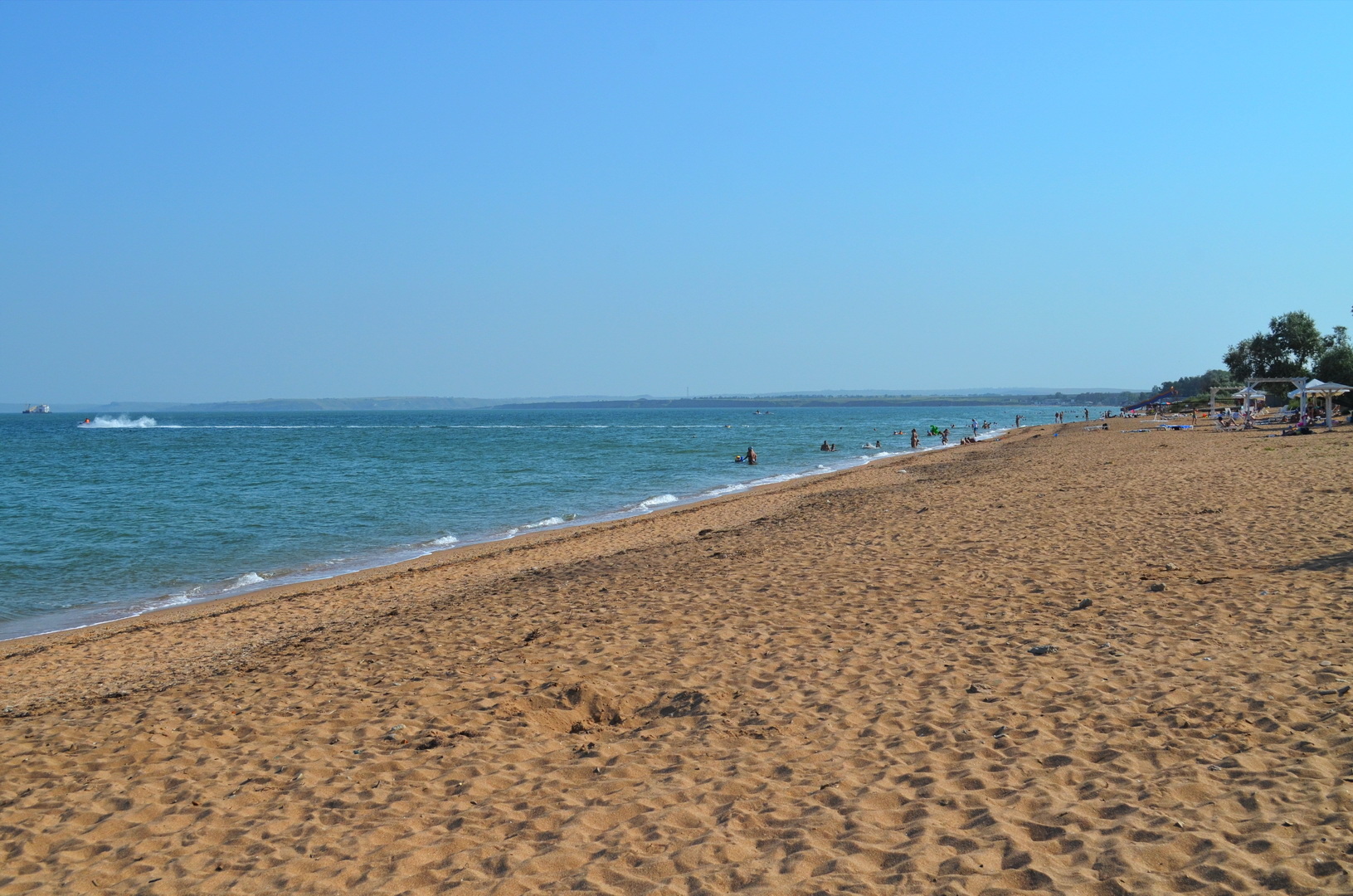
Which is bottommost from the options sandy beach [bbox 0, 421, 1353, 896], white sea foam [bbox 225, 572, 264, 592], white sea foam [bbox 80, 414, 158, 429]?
white sea foam [bbox 80, 414, 158, 429]

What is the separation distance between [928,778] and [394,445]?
68.0 meters

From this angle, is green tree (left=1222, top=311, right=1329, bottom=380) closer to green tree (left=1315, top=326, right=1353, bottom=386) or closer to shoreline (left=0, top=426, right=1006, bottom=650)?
green tree (left=1315, top=326, right=1353, bottom=386)

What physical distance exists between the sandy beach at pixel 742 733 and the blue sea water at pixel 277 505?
4.72 meters

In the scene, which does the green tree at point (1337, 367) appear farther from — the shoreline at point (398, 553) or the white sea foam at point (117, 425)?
the white sea foam at point (117, 425)

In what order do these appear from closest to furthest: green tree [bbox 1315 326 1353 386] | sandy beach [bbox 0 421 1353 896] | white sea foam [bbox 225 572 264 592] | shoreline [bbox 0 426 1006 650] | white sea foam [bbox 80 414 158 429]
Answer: sandy beach [bbox 0 421 1353 896]
shoreline [bbox 0 426 1006 650]
white sea foam [bbox 225 572 264 592]
green tree [bbox 1315 326 1353 386]
white sea foam [bbox 80 414 158 429]

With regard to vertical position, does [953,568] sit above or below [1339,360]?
below

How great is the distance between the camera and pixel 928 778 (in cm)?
515

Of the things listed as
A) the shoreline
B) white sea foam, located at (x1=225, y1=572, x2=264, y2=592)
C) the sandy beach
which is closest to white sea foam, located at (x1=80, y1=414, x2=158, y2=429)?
the shoreline

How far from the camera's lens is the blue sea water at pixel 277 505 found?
16.8 meters

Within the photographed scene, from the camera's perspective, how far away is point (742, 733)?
6102mm

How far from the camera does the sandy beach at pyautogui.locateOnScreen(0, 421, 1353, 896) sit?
4.41 metres

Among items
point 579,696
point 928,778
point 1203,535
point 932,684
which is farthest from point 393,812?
point 1203,535

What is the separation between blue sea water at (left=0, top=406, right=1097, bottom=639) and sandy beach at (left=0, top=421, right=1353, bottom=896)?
15.5ft

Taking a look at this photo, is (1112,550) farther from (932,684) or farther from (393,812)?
(393,812)
